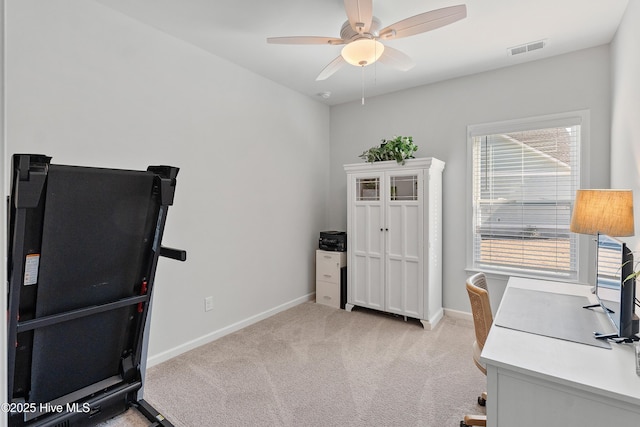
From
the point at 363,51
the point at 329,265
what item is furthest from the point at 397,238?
the point at 363,51

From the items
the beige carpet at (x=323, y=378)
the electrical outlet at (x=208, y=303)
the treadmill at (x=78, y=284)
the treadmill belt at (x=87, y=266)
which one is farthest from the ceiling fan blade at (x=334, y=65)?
the beige carpet at (x=323, y=378)

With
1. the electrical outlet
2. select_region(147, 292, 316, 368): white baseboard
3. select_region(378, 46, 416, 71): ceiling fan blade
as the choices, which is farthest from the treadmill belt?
select_region(378, 46, 416, 71): ceiling fan blade

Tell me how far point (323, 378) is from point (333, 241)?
1845mm

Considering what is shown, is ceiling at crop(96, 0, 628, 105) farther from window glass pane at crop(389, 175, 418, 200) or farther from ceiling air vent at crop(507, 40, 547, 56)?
window glass pane at crop(389, 175, 418, 200)

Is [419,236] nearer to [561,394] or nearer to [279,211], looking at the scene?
[279,211]

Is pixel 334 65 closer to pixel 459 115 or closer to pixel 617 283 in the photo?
pixel 459 115

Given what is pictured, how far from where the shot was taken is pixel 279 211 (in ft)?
12.3

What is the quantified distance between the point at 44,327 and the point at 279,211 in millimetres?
2479

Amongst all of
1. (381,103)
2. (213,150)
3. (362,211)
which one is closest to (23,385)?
(213,150)

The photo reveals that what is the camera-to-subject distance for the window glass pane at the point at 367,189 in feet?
11.9

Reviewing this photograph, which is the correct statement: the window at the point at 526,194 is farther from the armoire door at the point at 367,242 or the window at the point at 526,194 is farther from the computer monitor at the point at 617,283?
the computer monitor at the point at 617,283

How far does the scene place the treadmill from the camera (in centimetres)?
134

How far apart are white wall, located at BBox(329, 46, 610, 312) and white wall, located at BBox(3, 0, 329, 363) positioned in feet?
1.38

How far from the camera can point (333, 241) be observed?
4023 millimetres
